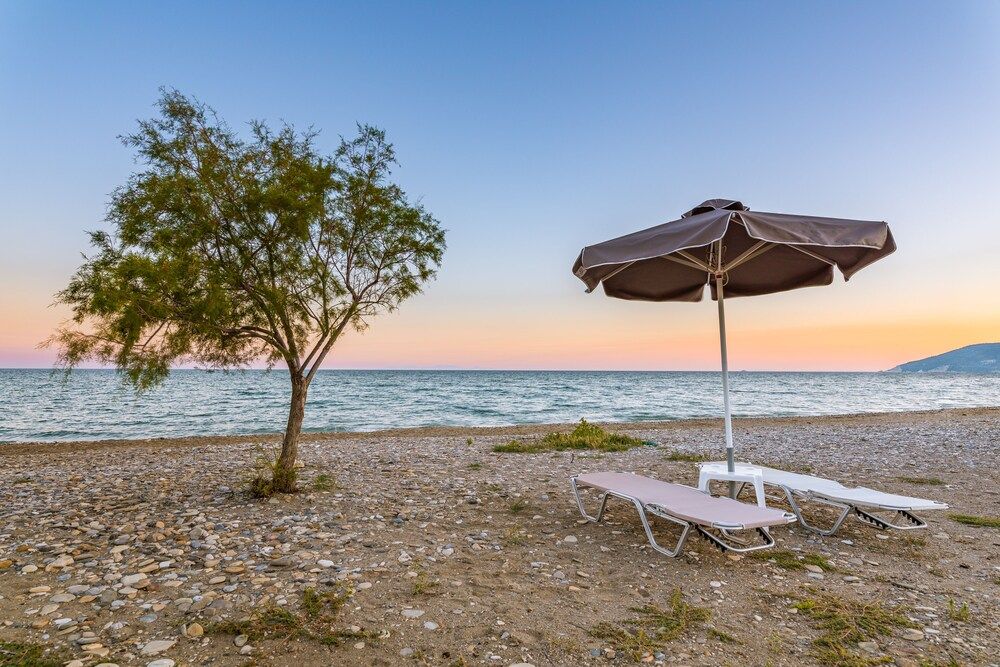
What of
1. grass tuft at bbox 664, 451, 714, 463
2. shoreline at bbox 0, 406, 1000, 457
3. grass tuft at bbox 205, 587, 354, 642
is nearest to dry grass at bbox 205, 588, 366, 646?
grass tuft at bbox 205, 587, 354, 642

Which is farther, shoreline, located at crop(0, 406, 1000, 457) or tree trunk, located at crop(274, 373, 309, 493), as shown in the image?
shoreline, located at crop(0, 406, 1000, 457)

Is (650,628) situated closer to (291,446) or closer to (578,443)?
(291,446)

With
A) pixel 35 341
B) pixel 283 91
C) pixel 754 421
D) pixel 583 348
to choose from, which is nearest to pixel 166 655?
pixel 35 341

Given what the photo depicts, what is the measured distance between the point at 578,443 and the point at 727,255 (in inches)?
305

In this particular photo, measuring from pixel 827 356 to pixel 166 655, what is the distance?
6647cm

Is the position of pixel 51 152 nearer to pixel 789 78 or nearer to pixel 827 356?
pixel 789 78

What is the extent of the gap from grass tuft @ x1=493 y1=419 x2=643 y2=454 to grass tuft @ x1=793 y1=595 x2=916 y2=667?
8749mm

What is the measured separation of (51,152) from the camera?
1302 cm

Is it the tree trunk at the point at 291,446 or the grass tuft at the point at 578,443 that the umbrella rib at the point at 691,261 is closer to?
the tree trunk at the point at 291,446

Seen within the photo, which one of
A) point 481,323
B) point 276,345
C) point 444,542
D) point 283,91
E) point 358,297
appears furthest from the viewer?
→ point 481,323

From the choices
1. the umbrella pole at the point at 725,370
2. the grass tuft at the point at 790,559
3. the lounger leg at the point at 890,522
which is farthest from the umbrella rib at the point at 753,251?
the grass tuft at the point at 790,559

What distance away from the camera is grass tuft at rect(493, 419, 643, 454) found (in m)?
12.8

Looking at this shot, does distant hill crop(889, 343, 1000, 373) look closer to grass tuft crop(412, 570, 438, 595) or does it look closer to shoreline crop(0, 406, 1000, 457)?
shoreline crop(0, 406, 1000, 457)

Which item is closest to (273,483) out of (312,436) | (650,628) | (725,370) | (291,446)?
(291,446)
